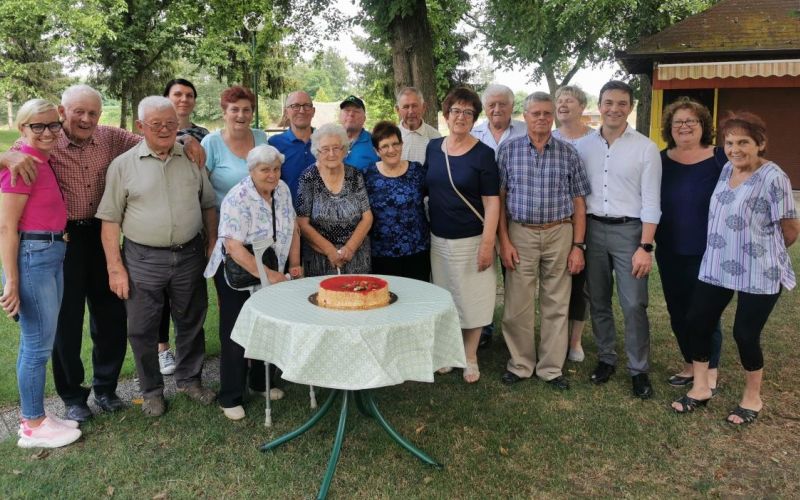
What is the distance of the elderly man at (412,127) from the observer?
4848mm

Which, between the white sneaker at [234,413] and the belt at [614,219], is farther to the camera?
the belt at [614,219]

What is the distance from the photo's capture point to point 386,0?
786 centimetres

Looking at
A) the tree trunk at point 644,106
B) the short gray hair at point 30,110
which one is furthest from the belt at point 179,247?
the tree trunk at point 644,106

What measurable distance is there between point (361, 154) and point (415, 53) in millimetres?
4113

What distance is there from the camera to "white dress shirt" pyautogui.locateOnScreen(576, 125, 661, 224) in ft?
12.6

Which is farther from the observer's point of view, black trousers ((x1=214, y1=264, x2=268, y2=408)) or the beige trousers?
the beige trousers

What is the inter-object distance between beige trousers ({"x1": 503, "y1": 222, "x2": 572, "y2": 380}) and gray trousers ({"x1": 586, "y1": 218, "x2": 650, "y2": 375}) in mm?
185

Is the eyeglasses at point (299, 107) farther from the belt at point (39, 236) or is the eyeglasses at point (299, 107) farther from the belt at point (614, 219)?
the belt at point (614, 219)

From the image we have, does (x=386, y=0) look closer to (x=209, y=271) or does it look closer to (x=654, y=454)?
(x=209, y=271)

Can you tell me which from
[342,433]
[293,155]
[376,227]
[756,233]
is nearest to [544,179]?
[376,227]

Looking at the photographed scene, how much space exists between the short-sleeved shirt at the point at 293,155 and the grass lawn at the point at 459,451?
150cm

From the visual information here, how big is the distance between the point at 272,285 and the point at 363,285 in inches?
26.2

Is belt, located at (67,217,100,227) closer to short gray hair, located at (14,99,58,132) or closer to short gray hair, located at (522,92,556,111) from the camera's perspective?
short gray hair, located at (14,99,58,132)

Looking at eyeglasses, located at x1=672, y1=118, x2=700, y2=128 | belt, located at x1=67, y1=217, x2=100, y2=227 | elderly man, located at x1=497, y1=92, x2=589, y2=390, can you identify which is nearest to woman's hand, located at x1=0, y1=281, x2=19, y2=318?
belt, located at x1=67, y1=217, x2=100, y2=227
